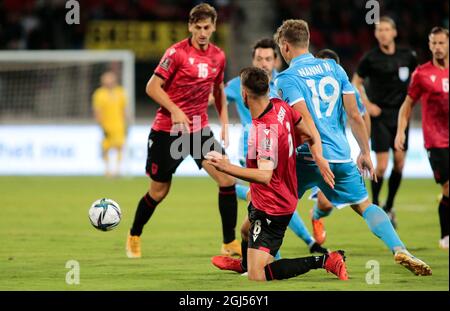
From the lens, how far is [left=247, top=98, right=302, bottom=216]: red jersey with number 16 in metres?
6.68

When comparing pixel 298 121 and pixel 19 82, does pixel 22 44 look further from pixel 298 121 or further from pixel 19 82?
pixel 298 121

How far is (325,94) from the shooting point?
7277 millimetres

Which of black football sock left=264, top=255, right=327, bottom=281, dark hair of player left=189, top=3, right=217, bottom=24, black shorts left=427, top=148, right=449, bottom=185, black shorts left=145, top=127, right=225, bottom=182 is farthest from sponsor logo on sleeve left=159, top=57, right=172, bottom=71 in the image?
black shorts left=427, top=148, right=449, bottom=185

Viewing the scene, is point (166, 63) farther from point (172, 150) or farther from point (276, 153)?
point (276, 153)

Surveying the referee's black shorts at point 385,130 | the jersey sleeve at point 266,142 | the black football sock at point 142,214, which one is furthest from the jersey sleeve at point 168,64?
the referee's black shorts at point 385,130

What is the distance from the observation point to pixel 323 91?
7266 mm

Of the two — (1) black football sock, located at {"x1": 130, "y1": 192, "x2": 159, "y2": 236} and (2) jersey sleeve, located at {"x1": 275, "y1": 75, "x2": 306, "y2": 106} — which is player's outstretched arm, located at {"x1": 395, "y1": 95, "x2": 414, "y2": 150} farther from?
(1) black football sock, located at {"x1": 130, "y1": 192, "x2": 159, "y2": 236}

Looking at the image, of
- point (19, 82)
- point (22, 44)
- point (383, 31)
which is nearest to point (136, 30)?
point (22, 44)

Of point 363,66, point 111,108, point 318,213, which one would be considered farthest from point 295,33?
point 111,108

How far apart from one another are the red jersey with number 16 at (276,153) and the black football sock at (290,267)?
1.27ft

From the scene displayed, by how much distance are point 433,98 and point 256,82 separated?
3.25 meters

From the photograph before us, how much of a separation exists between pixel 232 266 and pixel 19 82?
42.8ft

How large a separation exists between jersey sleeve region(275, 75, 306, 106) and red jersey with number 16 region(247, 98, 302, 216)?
0.17 meters

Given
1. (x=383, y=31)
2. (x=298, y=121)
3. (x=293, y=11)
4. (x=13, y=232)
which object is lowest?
(x=13, y=232)
